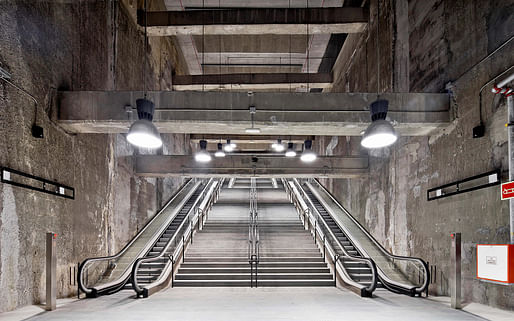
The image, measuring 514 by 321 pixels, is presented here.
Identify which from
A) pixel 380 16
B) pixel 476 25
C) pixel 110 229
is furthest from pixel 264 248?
pixel 476 25

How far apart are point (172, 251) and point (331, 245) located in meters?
4.09

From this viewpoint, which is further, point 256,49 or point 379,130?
point 256,49

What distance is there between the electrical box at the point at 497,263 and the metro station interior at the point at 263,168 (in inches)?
0.8

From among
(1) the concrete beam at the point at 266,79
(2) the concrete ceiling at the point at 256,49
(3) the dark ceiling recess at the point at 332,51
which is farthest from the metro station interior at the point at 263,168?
(1) the concrete beam at the point at 266,79

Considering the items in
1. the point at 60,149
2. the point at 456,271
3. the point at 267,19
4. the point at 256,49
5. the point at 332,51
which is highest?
the point at 256,49

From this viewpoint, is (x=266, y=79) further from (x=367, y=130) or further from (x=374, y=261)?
(x=367, y=130)

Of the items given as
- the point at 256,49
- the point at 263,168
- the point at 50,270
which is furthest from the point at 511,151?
the point at 256,49

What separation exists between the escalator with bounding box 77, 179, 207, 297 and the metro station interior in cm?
6

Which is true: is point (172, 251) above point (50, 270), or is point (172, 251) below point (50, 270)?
below

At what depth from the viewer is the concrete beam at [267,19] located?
11.9 meters

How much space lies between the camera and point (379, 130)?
5066 millimetres

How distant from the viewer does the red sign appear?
518cm

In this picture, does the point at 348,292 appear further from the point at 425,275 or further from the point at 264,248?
the point at 264,248

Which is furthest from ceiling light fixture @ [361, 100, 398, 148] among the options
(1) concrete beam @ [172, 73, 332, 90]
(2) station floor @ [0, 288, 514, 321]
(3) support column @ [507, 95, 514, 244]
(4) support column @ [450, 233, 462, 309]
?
(1) concrete beam @ [172, 73, 332, 90]
